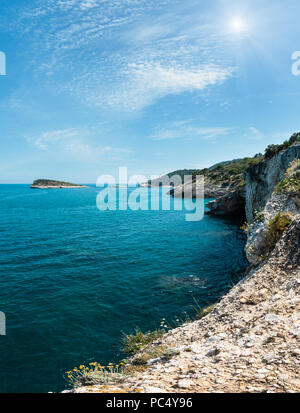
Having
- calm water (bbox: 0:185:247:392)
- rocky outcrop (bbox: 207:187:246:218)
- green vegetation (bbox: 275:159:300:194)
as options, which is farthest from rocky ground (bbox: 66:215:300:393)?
rocky outcrop (bbox: 207:187:246:218)

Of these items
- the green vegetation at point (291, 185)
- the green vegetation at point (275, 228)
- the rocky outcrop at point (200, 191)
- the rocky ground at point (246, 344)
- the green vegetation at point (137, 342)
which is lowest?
the green vegetation at point (137, 342)

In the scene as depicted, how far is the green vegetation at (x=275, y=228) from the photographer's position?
10.8 meters

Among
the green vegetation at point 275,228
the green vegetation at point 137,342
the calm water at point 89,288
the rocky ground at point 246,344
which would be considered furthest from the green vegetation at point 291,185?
the green vegetation at point 137,342

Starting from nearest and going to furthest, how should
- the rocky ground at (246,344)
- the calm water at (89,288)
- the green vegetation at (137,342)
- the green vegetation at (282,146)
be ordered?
the rocky ground at (246,344), the green vegetation at (137,342), the calm water at (89,288), the green vegetation at (282,146)

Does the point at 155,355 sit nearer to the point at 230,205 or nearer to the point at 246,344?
the point at 246,344

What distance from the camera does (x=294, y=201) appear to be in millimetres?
12297

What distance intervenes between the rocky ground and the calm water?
5058 millimetres

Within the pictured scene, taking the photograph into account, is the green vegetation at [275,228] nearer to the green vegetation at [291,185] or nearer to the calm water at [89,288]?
the green vegetation at [291,185]

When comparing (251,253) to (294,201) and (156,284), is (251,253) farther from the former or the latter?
(156,284)

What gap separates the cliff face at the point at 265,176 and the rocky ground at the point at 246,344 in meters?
13.9

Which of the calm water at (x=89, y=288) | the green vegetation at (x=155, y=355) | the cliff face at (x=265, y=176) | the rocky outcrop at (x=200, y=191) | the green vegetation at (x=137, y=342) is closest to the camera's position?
the green vegetation at (x=155, y=355)

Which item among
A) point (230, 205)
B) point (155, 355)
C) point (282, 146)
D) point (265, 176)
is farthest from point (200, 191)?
point (155, 355)

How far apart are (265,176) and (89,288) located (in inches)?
962
